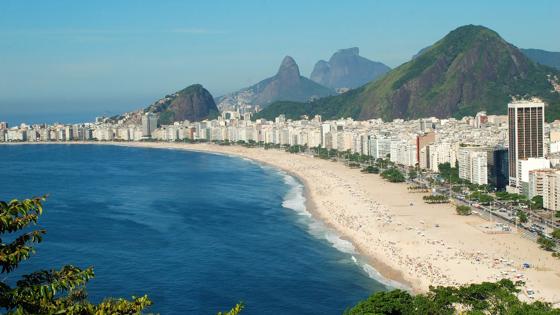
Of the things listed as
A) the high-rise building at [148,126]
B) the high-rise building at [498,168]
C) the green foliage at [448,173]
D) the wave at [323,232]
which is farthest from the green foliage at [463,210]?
the high-rise building at [148,126]

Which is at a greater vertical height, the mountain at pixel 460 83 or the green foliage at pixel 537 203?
the mountain at pixel 460 83

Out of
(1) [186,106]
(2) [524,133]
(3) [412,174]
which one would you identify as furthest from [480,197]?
(1) [186,106]

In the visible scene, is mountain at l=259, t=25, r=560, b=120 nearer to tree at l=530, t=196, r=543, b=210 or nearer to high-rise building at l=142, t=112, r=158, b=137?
high-rise building at l=142, t=112, r=158, b=137

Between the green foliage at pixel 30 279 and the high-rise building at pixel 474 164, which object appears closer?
the green foliage at pixel 30 279

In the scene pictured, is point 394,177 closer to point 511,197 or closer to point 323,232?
Answer: point 511,197

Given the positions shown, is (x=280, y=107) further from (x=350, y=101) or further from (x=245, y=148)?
(x=245, y=148)

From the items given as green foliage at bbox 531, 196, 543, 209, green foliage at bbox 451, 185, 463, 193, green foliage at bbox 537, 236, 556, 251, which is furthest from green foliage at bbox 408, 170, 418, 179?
green foliage at bbox 537, 236, 556, 251

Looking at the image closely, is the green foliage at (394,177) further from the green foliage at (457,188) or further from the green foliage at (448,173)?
the green foliage at (457,188)
